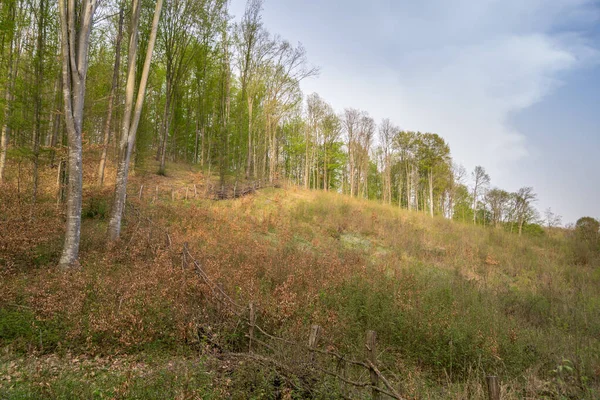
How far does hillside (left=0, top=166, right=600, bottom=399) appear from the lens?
152 inches

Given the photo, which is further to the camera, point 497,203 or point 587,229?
point 497,203

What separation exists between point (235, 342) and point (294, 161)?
35.2m

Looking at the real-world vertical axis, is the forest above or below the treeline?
below

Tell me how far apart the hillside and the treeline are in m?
2.29

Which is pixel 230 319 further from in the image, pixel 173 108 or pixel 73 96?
pixel 173 108

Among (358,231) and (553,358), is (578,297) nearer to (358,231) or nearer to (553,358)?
(553,358)

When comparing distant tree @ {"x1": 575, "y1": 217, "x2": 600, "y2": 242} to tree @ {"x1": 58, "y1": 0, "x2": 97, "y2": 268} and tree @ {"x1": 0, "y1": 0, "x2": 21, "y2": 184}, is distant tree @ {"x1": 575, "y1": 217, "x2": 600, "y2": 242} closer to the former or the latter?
tree @ {"x1": 58, "y1": 0, "x2": 97, "y2": 268}

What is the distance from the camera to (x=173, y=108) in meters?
24.3

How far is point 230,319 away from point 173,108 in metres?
22.7

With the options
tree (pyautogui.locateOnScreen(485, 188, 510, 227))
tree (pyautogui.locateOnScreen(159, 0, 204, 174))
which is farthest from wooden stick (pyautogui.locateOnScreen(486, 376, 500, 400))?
tree (pyautogui.locateOnScreen(485, 188, 510, 227))

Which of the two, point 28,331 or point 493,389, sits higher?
point 493,389

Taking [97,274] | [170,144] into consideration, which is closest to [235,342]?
[97,274]

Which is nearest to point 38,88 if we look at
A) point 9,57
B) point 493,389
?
point 9,57

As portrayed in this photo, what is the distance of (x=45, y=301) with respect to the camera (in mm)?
5684
